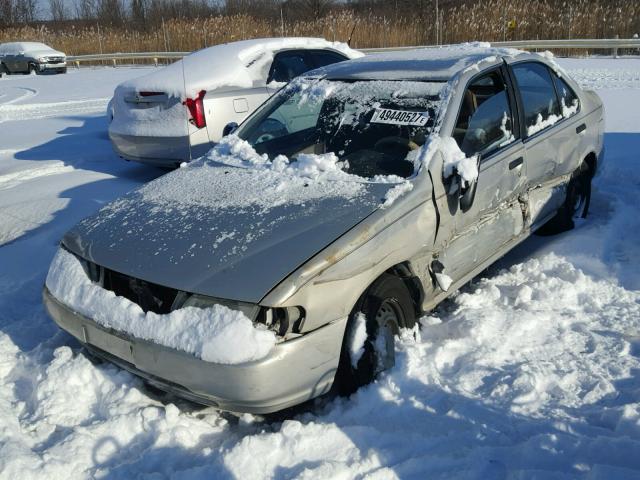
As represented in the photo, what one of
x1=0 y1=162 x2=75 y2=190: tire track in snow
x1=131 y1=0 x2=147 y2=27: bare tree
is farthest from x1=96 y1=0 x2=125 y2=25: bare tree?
x1=0 y1=162 x2=75 y2=190: tire track in snow

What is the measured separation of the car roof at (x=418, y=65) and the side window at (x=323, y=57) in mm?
3525

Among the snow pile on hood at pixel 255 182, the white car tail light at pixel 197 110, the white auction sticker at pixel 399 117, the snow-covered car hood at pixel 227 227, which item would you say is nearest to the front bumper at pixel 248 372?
the snow-covered car hood at pixel 227 227

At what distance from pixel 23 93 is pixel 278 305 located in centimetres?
1770

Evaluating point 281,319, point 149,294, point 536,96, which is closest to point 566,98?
point 536,96

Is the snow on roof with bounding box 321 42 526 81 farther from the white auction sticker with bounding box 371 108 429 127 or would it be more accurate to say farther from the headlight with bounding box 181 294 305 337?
the headlight with bounding box 181 294 305 337

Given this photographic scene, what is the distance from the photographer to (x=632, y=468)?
2.68 metres

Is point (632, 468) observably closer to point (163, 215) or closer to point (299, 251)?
point (299, 251)

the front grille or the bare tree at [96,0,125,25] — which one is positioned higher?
the bare tree at [96,0,125,25]

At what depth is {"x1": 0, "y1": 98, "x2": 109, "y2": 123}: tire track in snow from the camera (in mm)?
13164

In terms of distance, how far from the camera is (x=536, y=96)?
4922 mm

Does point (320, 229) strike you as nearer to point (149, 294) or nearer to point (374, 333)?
point (374, 333)

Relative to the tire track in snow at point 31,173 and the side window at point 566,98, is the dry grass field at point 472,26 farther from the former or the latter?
the side window at point 566,98

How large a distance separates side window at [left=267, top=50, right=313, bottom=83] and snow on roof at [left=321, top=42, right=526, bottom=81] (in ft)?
10.5

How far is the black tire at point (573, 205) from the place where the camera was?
5.36 meters
